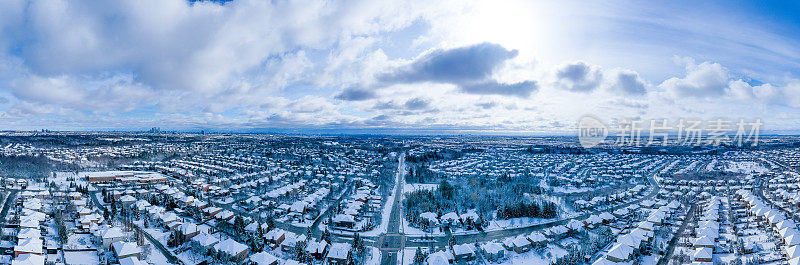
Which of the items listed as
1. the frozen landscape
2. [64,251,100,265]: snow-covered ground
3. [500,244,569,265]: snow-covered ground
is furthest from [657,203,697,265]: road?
[64,251,100,265]: snow-covered ground

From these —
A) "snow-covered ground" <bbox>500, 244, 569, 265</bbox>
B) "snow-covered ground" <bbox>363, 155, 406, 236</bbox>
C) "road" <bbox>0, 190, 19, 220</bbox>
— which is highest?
"road" <bbox>0, 190, 19, 220</bbox>

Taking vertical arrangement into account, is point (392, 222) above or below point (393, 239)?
above

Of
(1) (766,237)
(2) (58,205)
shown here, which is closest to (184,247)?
(2) (58,205)

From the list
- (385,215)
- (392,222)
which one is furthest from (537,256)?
(385,215)

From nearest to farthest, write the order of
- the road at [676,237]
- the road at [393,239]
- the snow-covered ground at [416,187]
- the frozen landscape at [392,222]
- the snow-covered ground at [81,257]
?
the snow-covered ground at [81,257]
the frozen landscape at [392,222]
the road at [676,237]
the road at [393,239]
the snow-covered ground at [416,187]

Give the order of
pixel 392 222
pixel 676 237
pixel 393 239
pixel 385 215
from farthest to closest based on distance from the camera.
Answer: pixel 385 215
pixel 392 222
pixel 676 237
pixel 393 239

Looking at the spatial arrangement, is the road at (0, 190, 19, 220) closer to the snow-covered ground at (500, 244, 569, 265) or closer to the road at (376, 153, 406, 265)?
the road at (376, 153, 406, 265)

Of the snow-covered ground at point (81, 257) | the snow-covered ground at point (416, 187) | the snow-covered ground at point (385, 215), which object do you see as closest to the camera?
the snow-covered ground at point (81, 257)

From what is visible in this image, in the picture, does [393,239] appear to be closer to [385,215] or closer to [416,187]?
[385,215]

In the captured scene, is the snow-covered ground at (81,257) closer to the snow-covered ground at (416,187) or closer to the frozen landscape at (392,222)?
the frozen landscape at (392,222)

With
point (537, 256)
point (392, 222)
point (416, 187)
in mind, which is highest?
point (416, 187)

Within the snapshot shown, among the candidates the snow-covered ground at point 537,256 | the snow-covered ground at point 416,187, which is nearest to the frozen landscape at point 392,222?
the snow-covered ground at point 537,256

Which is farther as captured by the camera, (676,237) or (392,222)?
(392,222)
